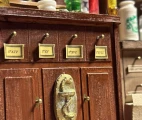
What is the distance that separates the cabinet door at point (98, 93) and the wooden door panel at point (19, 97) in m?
0.18

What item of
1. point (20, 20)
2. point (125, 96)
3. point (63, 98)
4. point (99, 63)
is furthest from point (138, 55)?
point (20, 20)

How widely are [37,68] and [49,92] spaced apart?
78 millimetres

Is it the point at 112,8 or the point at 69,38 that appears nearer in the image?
the point at 69,38

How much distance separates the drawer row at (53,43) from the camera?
87cm

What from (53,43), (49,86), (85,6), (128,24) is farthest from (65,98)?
(128,24)

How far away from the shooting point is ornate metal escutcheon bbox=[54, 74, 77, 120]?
3.05 ft

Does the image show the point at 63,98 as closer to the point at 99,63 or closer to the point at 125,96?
the point at 99,63

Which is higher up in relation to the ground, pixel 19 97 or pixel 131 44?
pixel 131 44

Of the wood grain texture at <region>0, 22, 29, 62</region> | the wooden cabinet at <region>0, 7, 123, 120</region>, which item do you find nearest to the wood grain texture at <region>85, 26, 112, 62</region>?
the wooden cabinet at <region>0, 7, 123, 120</region>

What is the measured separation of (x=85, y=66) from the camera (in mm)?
1006

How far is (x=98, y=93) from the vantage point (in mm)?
1013

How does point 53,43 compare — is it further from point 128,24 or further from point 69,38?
point 128,24

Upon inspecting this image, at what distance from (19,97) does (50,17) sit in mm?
243

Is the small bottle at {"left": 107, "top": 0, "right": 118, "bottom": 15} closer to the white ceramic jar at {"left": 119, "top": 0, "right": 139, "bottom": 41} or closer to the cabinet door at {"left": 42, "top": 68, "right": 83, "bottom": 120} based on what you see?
the white ceramic jar at {"left": 119, "top": 0, "right": 139, "bottom": 41}
